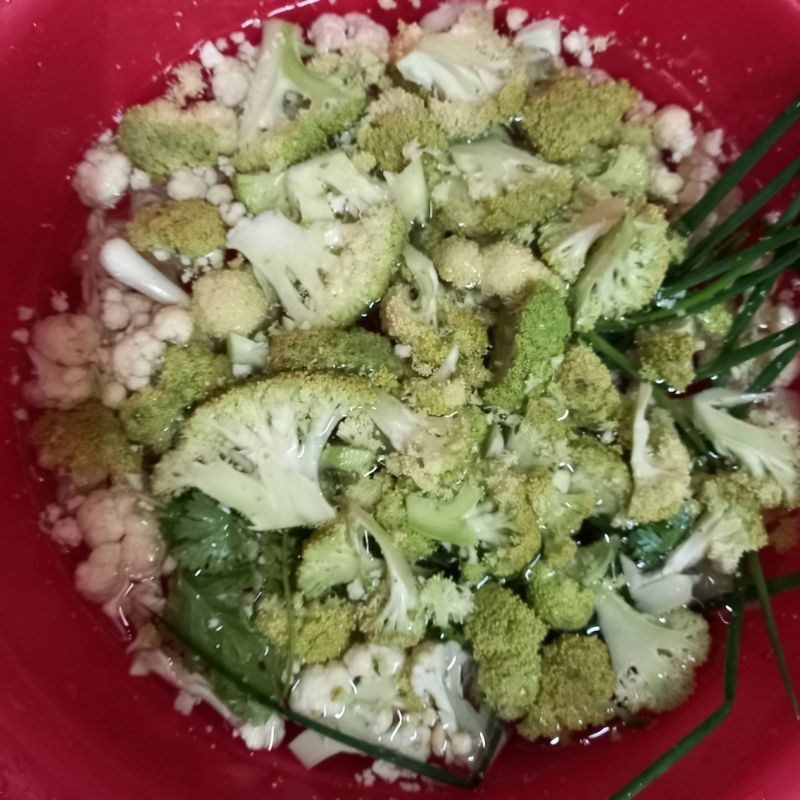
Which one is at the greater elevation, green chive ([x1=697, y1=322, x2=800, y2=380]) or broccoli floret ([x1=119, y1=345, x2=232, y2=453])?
green chive ([x1=697, y1=322, x2=800, y2=380])

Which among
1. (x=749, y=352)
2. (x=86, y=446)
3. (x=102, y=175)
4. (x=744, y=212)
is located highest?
(x=744, y=212)

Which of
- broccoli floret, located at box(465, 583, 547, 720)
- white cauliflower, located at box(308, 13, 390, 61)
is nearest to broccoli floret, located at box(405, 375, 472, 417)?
broccoli floret, located at box(465, 583, 547, 720)

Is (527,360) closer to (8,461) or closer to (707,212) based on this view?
(707,212)

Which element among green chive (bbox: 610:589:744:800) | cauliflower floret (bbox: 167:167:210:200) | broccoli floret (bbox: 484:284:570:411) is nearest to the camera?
green chive (bbox: 610:589:744:800)

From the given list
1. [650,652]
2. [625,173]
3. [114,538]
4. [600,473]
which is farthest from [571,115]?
[114,538]

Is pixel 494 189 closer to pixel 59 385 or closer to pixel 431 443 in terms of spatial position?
pixel 431 443

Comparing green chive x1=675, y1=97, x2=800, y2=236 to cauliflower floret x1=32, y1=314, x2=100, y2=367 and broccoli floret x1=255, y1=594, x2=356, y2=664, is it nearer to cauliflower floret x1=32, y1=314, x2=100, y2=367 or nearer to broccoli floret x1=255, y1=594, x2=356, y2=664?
broccoli floret x1=255, y1=594, x2=356, y2=664
